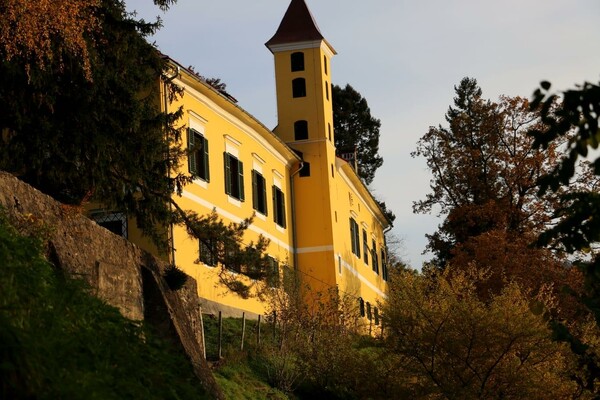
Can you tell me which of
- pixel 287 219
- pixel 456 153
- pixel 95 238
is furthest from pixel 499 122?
pixel 95 238

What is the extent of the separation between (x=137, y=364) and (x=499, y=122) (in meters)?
43.9

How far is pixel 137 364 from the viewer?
10.1 meters

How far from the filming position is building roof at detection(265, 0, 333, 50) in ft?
178

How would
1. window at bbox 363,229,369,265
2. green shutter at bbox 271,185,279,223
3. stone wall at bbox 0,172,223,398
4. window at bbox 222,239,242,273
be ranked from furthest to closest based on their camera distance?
window at bbox 363,229,369,265 < green shutter at bbox 271,185,279,223 < window at bbox 222,239,242,273 < stone wall at bbox 0,172,223,398

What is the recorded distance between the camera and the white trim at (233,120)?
38.1 m

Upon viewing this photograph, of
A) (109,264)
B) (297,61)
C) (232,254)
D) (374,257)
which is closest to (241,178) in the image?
(297,61)

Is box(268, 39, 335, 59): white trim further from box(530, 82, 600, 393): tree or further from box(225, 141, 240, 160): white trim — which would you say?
box(530, 82, 600, 393): tree

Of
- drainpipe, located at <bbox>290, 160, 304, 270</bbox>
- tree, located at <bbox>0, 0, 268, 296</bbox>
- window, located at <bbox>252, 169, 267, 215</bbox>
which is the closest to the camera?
tree, located at <bbox>0, 0, 268, 296</bbox>

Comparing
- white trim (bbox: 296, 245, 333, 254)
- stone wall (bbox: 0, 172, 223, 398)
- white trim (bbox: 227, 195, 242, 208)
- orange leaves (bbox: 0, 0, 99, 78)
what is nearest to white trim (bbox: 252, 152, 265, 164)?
white trim (bbox: 227, 195, 242, 208)

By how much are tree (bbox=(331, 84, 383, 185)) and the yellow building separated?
19.5 m

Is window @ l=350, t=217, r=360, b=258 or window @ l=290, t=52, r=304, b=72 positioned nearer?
window @ l=290, t=52, r=304, b=72

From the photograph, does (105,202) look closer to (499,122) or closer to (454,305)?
(454,305)

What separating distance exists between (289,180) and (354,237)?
7891mm

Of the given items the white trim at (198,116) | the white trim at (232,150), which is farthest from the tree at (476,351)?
the white trim at (232,150)
